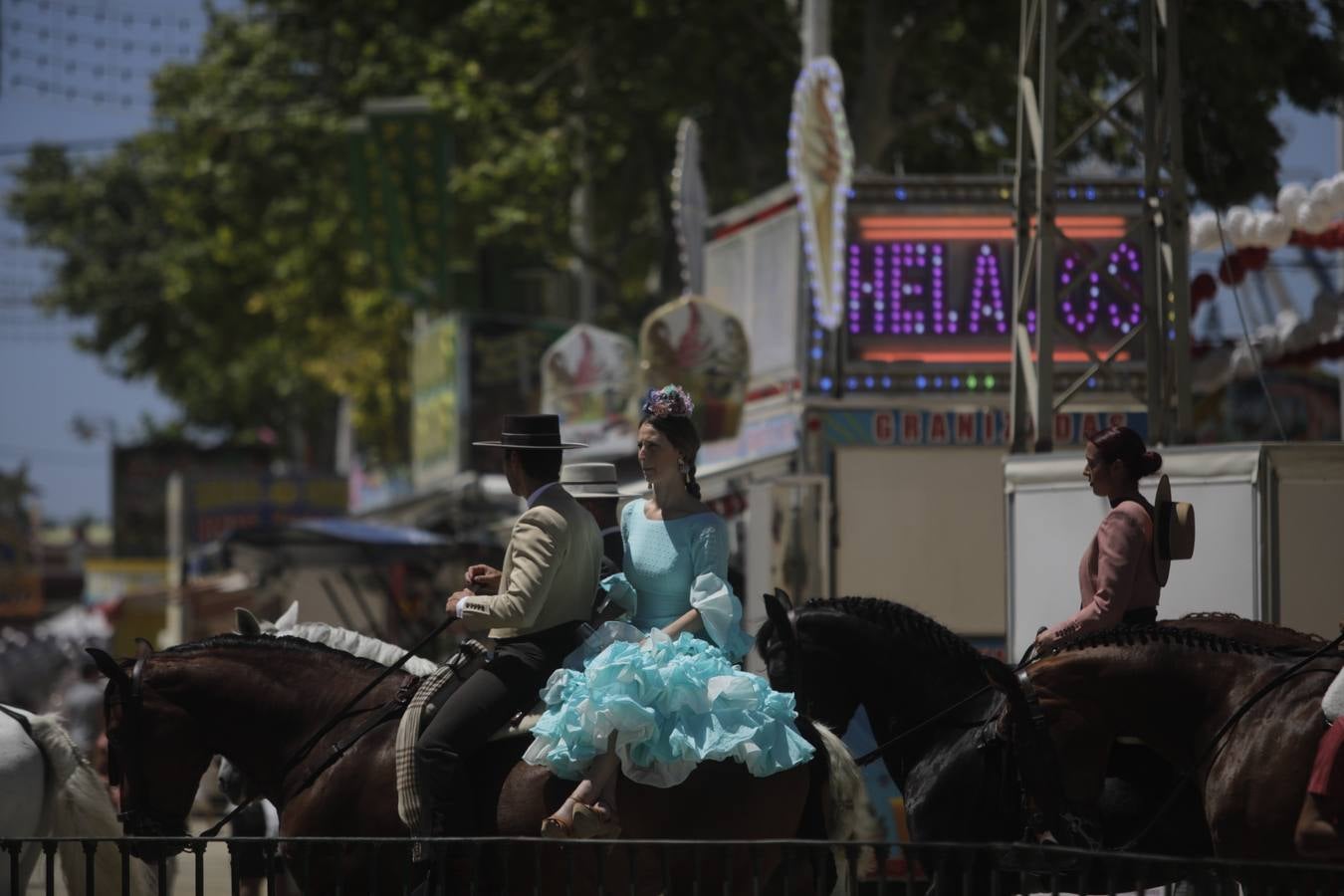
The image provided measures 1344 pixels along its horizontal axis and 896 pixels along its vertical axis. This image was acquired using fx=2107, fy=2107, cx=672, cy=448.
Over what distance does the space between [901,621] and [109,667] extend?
9.91ft

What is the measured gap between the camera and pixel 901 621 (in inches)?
325

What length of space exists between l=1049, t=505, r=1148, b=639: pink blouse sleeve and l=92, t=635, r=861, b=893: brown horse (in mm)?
1239

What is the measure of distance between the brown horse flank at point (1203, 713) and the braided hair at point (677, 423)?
1313 mm

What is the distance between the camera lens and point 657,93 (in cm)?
2534

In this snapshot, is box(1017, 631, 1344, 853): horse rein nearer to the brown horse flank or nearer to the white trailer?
the brown horse flank

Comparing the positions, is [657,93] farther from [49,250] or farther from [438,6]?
[49,250]

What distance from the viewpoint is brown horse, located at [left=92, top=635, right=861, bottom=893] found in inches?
286

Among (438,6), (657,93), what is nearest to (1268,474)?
(657,93)

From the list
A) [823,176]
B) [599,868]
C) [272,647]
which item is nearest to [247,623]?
[272,647]

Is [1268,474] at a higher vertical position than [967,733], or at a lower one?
higher

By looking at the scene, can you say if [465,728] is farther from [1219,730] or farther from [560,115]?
[560,115]

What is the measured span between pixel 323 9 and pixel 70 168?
113 ft

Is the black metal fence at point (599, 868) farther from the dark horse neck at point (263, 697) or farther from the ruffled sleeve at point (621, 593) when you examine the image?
the ruffled sleeve at point (621, 593)

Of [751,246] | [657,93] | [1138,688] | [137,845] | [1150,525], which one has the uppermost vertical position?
[657,93]
